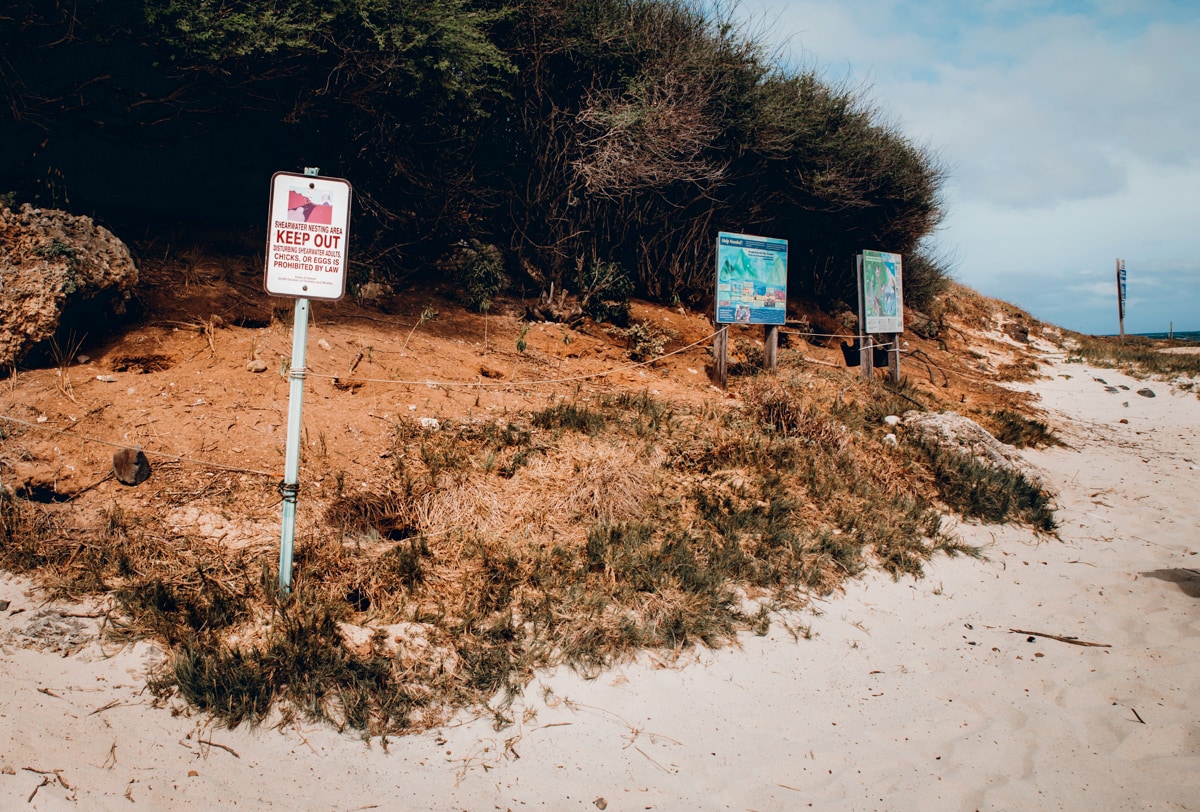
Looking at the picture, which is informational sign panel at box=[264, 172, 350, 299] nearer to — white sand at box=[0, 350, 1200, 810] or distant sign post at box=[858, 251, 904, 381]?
white sand at box=[0, 350, 1200, 810]

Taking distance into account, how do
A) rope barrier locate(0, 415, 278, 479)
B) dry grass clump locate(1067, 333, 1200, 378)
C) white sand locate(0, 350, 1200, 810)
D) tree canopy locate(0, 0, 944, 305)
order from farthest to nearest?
dry grass clump locate(1067, 333, 1200, 378) < tree canopy locate(0, 0, 944, 305) < rope barrier locate(0, 415, 278, 479) < white sand locate(0, 350, 1200, 810)

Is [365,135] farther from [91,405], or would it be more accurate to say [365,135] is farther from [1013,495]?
[1013,495]

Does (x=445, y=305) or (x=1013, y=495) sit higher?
(x=445, y=305)

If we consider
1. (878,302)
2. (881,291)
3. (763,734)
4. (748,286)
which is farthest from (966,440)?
(763,734)

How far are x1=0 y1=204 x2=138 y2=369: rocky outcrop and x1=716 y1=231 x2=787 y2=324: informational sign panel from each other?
6035mm

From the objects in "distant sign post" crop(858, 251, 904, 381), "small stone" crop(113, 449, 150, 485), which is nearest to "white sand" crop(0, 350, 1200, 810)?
"small stone" crop(113, 449, 150, 485)

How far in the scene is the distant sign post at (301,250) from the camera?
3.62 metres

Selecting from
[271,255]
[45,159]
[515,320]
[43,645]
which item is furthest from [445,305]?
[43,645]

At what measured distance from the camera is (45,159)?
7379 mm

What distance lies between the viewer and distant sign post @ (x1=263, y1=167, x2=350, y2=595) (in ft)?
11.9

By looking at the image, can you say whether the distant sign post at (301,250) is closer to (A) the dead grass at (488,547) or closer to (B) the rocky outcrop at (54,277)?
(A) the dead grass at (488,547)

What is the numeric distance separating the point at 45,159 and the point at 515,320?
17.4 feet

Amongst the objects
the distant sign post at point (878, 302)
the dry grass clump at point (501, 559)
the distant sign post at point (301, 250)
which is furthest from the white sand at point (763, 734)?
the distant sign post at point (878, 302)

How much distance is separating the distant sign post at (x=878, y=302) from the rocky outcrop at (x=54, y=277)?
335 inches
